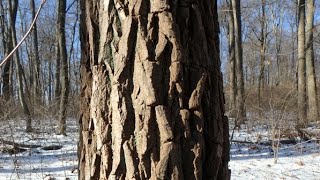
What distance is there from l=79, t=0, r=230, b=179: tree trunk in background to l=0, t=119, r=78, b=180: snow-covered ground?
454 centimetres

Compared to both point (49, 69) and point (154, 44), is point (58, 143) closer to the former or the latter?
point (154, 44)

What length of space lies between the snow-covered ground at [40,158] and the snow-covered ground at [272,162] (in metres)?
2.66

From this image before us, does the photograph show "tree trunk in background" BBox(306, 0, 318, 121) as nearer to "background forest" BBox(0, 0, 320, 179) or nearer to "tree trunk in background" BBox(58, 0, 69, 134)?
"background forest" BBox(0, 0, 320, 179)

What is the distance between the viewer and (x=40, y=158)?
23.8 ft

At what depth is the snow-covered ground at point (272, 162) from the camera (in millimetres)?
5864

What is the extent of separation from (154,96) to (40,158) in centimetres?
648

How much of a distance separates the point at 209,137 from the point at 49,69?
3195 cm

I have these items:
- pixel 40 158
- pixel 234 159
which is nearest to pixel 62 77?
pixel 40 158

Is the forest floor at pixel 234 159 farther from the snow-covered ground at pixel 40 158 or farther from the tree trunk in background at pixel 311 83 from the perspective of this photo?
the tree trunk in background at pixel 311 83

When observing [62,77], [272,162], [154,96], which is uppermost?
[62,77]

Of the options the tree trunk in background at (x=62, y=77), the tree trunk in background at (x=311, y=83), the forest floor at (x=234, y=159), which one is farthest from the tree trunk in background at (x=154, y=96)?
the tree trunk in background at (x=311, y=83)

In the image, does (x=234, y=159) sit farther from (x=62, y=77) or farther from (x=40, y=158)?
(x=62, y=77)

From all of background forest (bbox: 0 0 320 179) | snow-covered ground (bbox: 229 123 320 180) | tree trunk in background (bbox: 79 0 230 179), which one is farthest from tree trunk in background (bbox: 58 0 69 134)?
tree trunk in background (bbox: 79 0 230 179)

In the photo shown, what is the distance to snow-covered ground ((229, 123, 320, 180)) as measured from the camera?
5.86 metres
